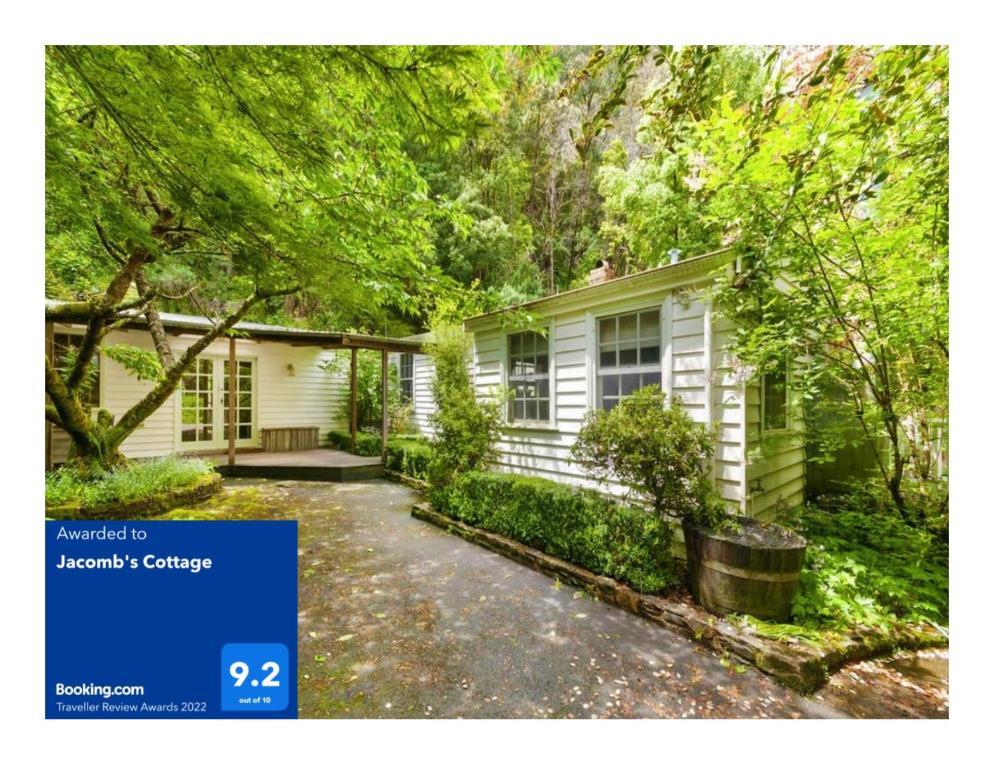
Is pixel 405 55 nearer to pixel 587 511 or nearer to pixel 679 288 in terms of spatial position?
pixel 679 288

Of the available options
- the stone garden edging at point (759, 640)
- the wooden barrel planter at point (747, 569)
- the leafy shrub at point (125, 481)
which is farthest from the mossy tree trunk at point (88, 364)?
the wooden barrel planter at point (747, 569)

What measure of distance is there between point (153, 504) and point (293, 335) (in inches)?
160

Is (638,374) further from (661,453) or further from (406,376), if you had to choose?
(406,376)

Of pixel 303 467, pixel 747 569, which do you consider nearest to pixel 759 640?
pixel 747 569

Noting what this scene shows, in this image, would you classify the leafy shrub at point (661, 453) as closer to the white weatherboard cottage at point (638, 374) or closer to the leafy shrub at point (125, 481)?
the white weatherboard cottage at point (638, 374)

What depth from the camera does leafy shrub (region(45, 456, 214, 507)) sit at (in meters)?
3.71

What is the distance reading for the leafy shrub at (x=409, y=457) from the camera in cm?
648

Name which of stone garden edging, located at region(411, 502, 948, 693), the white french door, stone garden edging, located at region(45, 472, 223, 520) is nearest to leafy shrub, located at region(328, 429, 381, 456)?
the white french door

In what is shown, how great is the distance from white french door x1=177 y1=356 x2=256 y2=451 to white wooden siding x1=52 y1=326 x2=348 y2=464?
12 cm

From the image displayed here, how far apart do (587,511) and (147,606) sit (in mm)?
2788

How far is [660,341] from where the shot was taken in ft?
12.6

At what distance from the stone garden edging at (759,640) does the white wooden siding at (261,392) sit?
7.73 m
